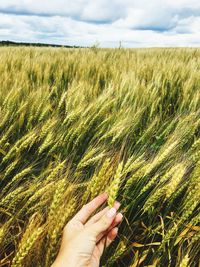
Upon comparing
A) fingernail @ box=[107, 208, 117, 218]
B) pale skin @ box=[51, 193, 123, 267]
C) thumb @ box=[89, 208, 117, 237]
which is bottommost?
pale skin @ box=[51, 193, 123, 267]

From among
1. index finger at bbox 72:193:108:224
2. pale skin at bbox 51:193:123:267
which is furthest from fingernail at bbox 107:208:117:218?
index finger at bbox 72:193:108:224

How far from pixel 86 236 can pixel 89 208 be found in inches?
5.8

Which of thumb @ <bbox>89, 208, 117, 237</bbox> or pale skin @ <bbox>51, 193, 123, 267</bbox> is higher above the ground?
thumb @ <bbox>89, 208, 117, 237</bbox>

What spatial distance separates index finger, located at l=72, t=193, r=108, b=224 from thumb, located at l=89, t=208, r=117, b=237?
0.09 m

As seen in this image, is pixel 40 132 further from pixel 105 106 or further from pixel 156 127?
pixel 156 127

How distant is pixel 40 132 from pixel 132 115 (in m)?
0.51

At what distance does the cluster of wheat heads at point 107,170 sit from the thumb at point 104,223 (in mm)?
71

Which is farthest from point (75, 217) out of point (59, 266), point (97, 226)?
point (59, 266)

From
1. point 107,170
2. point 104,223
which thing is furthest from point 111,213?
point 107,170

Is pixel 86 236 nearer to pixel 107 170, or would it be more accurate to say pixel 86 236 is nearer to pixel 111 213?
pixel 111 213

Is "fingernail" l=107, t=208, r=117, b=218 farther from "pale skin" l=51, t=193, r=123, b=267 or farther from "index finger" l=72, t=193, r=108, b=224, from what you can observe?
"index finger" l=72, t=193, r=108, b=224

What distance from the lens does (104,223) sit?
3.45 ft

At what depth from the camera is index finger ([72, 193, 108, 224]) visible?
1150mm

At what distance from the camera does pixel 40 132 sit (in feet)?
5.82
